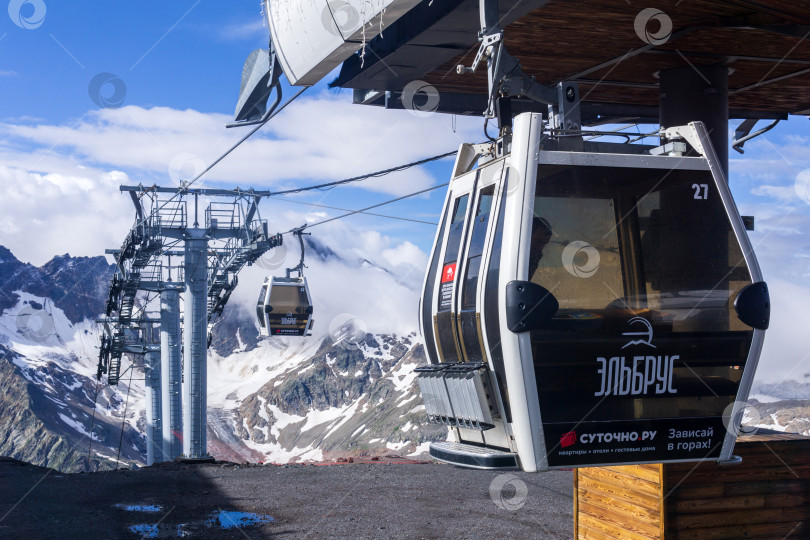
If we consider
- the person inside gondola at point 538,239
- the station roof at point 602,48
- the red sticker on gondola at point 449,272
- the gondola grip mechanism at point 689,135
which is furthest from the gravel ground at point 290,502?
the person inside gondola at point 538,239

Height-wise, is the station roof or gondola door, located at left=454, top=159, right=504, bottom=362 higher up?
the station roof

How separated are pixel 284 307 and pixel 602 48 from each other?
22.3 metres

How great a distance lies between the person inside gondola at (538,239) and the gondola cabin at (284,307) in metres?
25.0

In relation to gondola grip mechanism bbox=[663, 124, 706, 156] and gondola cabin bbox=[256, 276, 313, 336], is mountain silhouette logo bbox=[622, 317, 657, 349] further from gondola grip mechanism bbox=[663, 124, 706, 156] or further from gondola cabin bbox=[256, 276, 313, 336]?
gondola cabin bbox=[256, 276, 313, 336]

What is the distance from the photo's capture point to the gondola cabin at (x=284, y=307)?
96.7 ft

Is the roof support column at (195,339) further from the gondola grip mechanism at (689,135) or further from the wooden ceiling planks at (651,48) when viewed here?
the gondola grip mechanism at (689,135)

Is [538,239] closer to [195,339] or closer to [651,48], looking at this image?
[651,48]

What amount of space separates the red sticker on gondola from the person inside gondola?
684 millimetres

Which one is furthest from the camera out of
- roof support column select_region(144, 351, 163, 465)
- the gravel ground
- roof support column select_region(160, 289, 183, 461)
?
roof support column select_region(144, 351, 163, 465)

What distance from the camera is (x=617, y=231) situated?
5254 millimetres

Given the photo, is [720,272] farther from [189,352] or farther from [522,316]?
[189,352]

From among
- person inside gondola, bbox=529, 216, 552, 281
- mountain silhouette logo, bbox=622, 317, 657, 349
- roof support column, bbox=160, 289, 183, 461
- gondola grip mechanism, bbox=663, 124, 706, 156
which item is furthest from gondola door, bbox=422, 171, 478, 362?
roof support column, bbox=160, 289, 183, 461

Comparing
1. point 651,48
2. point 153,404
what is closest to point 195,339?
point 153,404

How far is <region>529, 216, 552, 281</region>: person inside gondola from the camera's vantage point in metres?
4.80
